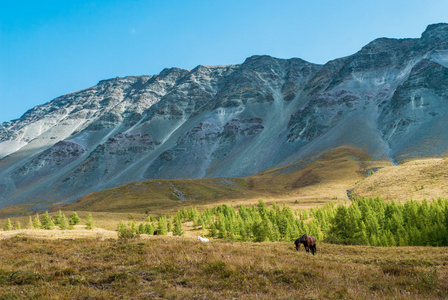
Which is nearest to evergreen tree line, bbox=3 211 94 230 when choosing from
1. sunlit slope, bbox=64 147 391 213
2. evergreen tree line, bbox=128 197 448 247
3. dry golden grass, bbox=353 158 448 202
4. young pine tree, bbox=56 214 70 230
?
young pine tree, bbox=56 214 70 230

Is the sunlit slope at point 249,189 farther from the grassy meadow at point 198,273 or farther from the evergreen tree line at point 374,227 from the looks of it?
the grassy meadow at point 198,273

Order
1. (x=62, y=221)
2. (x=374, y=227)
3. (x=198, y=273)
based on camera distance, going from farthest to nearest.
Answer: (x=62, y=221) < (x=374, y=227) < (x=198, y=273)

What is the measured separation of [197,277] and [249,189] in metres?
123

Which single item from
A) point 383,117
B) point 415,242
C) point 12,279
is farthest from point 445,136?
point 12,279

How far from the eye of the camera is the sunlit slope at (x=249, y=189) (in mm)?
105938

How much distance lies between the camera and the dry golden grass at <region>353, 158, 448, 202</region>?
63.6 metres

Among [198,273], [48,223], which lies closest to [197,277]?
[198,273]

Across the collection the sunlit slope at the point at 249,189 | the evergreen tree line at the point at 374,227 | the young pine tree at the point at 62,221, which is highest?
the young pine tree at the point at 62,221

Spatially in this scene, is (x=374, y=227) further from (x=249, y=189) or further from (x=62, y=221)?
(x=249, y=189)

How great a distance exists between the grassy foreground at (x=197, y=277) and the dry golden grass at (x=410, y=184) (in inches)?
2203

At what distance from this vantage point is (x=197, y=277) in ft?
43.0

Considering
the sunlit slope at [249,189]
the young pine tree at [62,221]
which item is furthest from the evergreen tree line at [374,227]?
the sunlit slope at [249,189]

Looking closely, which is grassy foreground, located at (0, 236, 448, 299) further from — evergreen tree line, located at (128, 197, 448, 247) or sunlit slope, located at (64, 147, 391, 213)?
sunlit slope, located at (64, 147, 391, 213)

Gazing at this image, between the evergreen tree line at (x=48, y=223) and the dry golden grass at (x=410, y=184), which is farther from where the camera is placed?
the dry golden grass at (x=410, y=184)
